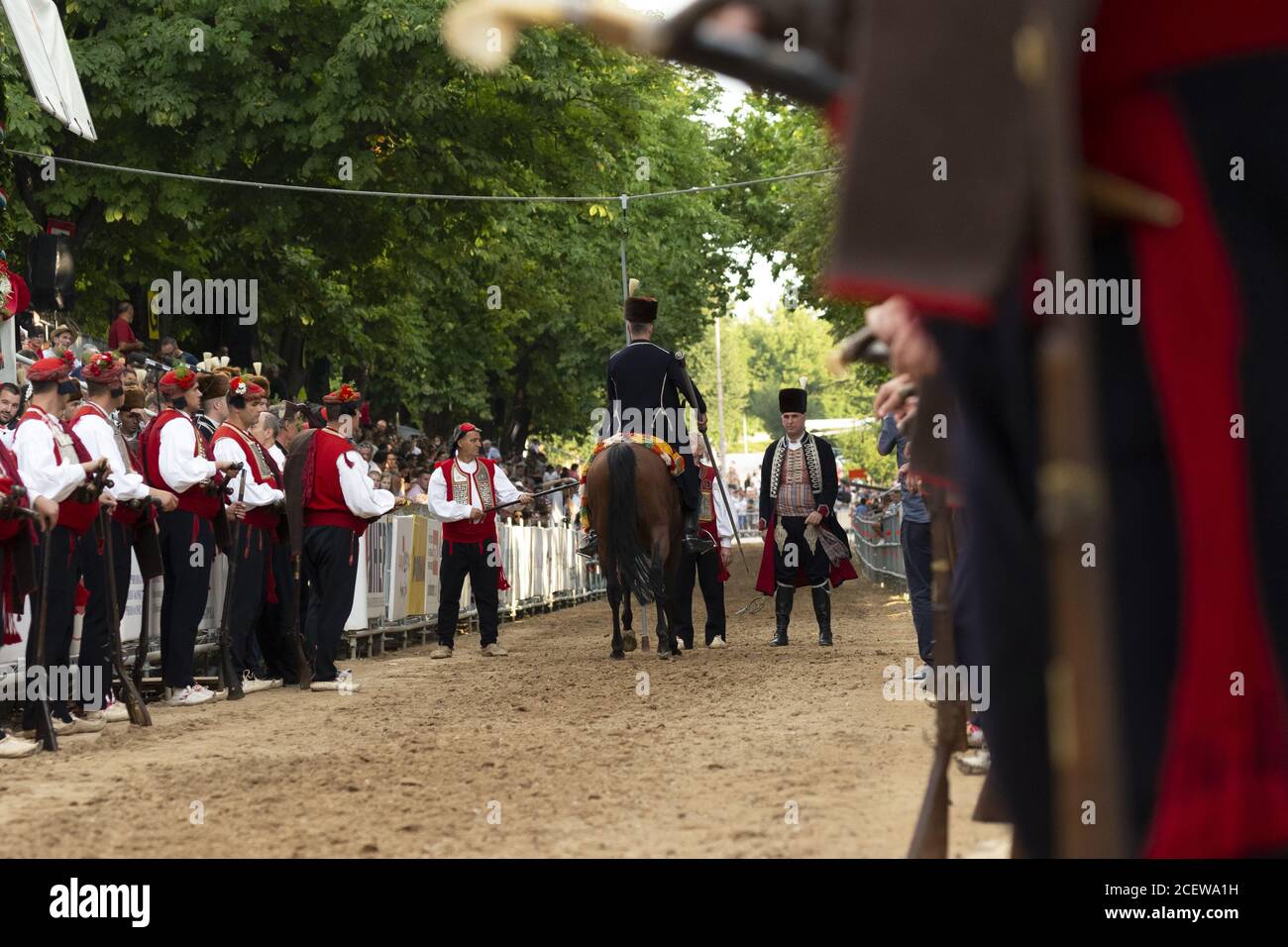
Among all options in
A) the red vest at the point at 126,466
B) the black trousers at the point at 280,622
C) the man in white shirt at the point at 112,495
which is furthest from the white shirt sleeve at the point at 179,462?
the black trousers at the point at 280,622

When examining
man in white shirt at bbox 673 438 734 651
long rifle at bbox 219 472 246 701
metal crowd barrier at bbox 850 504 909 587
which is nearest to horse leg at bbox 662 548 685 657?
man in white shirt at bbox 673 438 734 651

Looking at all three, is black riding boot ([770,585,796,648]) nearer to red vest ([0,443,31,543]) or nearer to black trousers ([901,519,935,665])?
black trousers ([901,519,935,665])

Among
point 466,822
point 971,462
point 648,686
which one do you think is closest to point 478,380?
point 648,686

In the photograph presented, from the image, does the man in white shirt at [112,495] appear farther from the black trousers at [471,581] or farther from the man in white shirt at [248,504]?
the black trousers at [471,581]

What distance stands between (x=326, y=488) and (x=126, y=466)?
3211 mm

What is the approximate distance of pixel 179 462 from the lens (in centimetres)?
1281

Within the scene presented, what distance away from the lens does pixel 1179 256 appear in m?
2.28

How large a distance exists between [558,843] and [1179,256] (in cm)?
429

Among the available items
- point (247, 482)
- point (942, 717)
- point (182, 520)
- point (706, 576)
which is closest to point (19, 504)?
point (182, 520)

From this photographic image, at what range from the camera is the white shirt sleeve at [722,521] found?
63.2 feet

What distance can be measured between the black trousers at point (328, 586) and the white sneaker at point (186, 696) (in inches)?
68.5

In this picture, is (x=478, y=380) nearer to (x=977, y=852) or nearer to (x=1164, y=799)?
(x=977, y=852)

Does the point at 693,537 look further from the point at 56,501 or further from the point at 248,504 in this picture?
the point at 56,501

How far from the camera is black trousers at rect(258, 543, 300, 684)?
1504 centimetres
